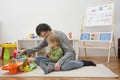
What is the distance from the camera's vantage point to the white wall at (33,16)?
13.1 ft

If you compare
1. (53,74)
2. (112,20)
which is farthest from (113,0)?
(53,74)

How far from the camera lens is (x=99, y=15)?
146 inches

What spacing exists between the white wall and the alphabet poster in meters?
0.23

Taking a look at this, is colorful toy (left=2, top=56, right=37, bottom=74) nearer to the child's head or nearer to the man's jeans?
the man's jeans

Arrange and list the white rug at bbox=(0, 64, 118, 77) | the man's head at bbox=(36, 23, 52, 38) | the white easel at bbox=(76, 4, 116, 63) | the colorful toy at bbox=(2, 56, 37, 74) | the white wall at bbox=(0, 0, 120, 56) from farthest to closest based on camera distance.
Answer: the white wall at bbox=(0, 0, 120, 56)
the white easel at bbox=(76, 4, 116, 63)
the man's head at bbox=(36, 23, 52, 38)
the colorful toy at bbox=(2, 56, 37, 74)
the white rug at bbox=(0, 64, 118, 77)

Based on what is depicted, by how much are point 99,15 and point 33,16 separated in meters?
1.21

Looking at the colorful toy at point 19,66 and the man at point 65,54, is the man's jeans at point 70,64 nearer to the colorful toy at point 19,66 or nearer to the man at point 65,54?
the man at point 65,54

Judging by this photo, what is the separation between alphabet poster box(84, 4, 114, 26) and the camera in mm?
3609

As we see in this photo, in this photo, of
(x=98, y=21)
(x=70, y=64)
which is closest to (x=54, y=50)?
(x=70, y=64)

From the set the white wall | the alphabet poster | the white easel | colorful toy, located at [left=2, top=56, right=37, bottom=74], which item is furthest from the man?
the white wall

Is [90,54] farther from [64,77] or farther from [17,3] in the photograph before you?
[64,77]

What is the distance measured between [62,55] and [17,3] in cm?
192

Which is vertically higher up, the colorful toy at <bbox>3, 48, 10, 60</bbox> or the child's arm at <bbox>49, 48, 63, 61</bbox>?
the child's arm at <bbox>49, 48, 63, 61</bbox>

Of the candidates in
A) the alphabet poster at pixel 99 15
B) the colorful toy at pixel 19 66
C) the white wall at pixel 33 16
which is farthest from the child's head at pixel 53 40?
the white wall at pixel 33 16
